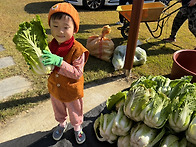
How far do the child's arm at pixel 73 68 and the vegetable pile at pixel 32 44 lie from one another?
0.42ft

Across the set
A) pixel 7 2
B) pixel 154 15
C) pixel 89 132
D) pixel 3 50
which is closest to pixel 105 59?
pixel 154 15

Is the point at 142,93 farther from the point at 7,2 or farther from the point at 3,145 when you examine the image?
the point at 7,2

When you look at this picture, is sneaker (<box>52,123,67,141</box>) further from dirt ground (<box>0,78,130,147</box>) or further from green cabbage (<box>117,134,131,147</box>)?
green cabbage (<box>117,134,131,147</box>)

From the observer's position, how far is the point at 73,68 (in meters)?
1.90

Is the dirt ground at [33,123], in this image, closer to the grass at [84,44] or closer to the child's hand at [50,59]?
the grass at [84,44]

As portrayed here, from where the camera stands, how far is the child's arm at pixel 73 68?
72.6 inches

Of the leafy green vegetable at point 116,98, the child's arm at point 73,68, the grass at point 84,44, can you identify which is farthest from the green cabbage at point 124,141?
the grass at point 84,44

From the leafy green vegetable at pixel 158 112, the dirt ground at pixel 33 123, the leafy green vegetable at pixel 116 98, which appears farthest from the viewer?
the dirt ground at pixel 33 123

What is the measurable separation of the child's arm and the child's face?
0.84 ft

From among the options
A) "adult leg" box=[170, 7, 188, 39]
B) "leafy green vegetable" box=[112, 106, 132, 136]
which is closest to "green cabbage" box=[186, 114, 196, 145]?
"leafy green vegetable" box=[112, 106, 132, 136]

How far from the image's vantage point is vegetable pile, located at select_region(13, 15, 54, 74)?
1.80m

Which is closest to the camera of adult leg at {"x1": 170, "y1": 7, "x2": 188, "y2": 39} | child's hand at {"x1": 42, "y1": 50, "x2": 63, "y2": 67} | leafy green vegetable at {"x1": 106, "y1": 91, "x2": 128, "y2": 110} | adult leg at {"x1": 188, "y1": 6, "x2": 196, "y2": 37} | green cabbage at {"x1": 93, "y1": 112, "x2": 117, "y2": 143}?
child's hand at {"x1": 42, "y1": 50, "x2": 63, "y2": 67}

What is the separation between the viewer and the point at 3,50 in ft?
15.4

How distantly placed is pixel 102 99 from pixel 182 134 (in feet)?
5.41
